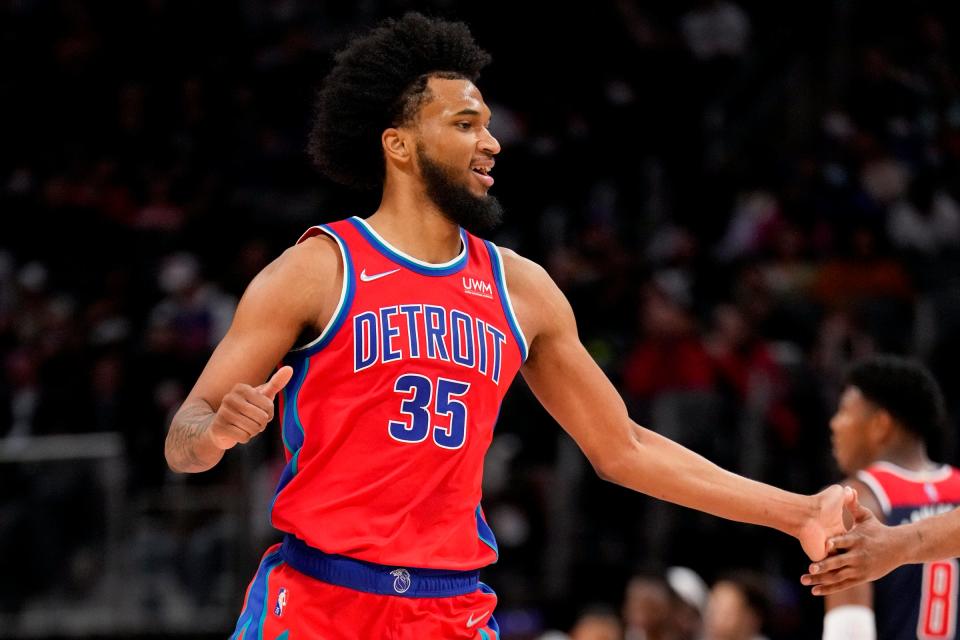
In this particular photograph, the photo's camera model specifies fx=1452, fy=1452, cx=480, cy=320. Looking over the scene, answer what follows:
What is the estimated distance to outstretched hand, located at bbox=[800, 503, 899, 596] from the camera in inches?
173

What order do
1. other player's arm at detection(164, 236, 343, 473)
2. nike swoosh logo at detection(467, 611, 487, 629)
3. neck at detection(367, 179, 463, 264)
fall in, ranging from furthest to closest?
neck at detection(367, 179, 463, 264), nike swoosh logo at detection(467, 611, 487, 629), other player's arm at detection(164, 236, 343, 473)

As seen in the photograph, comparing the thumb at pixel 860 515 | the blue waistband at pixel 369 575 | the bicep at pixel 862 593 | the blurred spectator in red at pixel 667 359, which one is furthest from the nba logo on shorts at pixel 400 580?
the blurred spectator in red at pixel 667 359

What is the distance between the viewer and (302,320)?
157 inches

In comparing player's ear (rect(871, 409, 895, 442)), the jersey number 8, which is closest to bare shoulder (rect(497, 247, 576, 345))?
the jersey number 8

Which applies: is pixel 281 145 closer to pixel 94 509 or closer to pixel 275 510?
pixel 94 509

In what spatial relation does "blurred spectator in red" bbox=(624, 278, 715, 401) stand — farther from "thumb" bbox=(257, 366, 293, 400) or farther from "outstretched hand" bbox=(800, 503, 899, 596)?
"thumb" bbox=(257, 366, 293, 400)

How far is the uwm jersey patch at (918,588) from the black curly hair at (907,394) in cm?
32

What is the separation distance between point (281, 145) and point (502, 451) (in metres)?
5.49

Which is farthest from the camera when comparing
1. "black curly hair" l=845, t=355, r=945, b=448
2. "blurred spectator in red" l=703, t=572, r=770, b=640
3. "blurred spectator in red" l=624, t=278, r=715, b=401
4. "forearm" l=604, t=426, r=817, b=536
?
"blurred spectator in red" l=624, t=278, r=715, b=401

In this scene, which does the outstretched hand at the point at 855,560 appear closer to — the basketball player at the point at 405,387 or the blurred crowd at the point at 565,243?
the basketball player at the point at 405,387

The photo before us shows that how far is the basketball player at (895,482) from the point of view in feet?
16.7

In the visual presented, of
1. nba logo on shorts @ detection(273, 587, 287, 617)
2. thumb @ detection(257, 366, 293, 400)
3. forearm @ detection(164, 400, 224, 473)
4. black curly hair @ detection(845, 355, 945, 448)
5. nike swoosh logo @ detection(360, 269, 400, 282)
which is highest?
black curly hair @ detection(845, 355, 945, 448)

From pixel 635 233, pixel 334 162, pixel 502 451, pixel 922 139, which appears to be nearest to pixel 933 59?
pixel 922 139

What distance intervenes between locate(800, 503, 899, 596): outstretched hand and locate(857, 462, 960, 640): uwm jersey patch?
692mm
